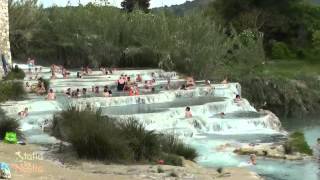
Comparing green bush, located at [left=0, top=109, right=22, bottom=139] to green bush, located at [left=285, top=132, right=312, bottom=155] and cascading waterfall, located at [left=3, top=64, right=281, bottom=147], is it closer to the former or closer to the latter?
cascading waterfall, located at [left=3, top=64, right=281, bottom=147]

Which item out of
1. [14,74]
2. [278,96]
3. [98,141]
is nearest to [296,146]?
[98,141]

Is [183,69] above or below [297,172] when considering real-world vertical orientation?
above

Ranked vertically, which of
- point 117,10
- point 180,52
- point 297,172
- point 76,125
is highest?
point 117,10

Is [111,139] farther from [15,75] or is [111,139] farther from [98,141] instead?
[15,75]

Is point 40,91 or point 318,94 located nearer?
point 40,91

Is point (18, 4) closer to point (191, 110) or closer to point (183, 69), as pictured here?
point (183, 69)

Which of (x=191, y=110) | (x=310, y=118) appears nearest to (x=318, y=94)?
(x=310, y=118)

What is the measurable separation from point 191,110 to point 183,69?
41.1 feet

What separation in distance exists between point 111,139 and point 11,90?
11.6 meters

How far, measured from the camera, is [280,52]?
58.1 m

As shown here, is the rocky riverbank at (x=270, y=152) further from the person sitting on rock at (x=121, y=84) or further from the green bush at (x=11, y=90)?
the green bush at (x=11, y=90)

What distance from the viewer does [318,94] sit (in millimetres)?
42344

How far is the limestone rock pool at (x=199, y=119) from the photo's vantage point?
20.8m

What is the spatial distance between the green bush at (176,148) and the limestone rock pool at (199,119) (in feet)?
1.53
